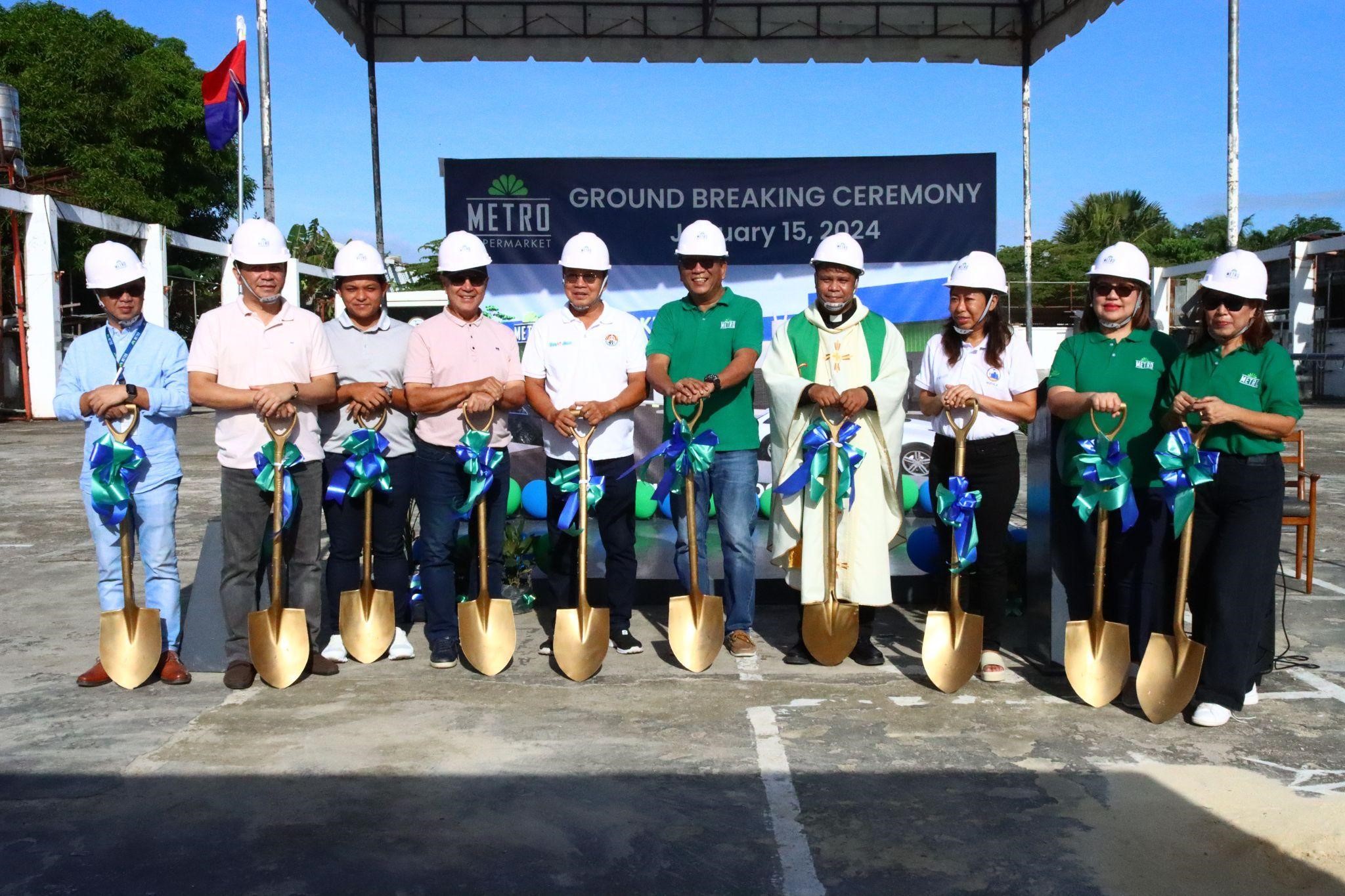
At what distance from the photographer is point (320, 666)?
569 cm

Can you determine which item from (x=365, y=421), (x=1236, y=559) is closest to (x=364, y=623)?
(x=365, y=421)

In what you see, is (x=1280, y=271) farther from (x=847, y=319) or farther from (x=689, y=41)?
(x=847, y=319)

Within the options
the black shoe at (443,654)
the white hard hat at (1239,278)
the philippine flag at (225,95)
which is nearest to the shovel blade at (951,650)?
the white hard hat at (1239,278)

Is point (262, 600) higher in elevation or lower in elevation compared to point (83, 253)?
lower

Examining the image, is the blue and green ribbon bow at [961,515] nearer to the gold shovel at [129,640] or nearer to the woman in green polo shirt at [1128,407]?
the woman in green polo shirt at [1128,407]

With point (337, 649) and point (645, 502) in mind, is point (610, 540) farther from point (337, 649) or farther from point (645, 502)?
point (645, 502)

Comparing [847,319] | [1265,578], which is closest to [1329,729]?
[1265,578]

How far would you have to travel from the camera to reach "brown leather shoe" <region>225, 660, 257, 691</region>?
5.47m

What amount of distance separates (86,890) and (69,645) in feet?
10.7

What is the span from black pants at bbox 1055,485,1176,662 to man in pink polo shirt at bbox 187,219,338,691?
3.55m

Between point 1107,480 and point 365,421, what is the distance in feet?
11.2

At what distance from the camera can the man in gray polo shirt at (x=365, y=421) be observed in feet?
18.7

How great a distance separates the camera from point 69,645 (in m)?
6.31

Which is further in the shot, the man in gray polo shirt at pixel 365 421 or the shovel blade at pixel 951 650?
the man in gray polo shirt at pixel 365 421
